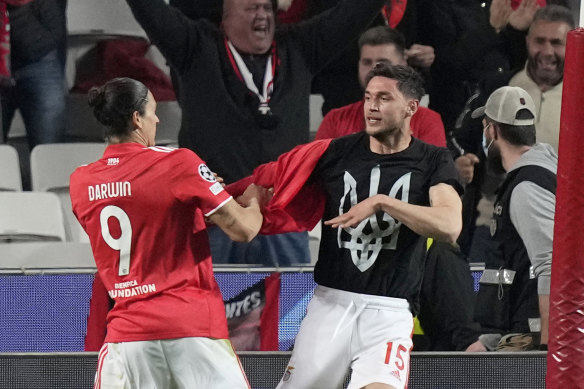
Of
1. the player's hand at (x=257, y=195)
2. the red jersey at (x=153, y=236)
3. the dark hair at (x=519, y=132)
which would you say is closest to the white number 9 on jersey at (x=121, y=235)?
the red jersey at (x=153, y=236)

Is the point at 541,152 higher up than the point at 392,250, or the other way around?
the point at 541,152

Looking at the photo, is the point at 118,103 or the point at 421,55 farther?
the point at 421,55

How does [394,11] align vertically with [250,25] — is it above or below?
above

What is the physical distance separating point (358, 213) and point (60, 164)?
3225mm

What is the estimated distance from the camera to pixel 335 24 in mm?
6895

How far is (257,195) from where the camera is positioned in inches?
184

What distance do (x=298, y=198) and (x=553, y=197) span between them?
3.91 ft

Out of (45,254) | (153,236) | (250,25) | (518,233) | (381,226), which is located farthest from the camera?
(250,25)

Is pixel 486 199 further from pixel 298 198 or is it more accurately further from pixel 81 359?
pixel 81 359

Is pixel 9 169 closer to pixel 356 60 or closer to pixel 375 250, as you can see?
pixel 356 60

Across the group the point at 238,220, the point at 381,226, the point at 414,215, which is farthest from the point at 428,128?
the point at 238,220

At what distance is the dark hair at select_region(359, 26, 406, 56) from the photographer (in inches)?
259

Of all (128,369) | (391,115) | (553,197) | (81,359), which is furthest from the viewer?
(81,359)

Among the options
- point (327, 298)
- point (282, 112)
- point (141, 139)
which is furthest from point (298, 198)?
point (282, 112)
